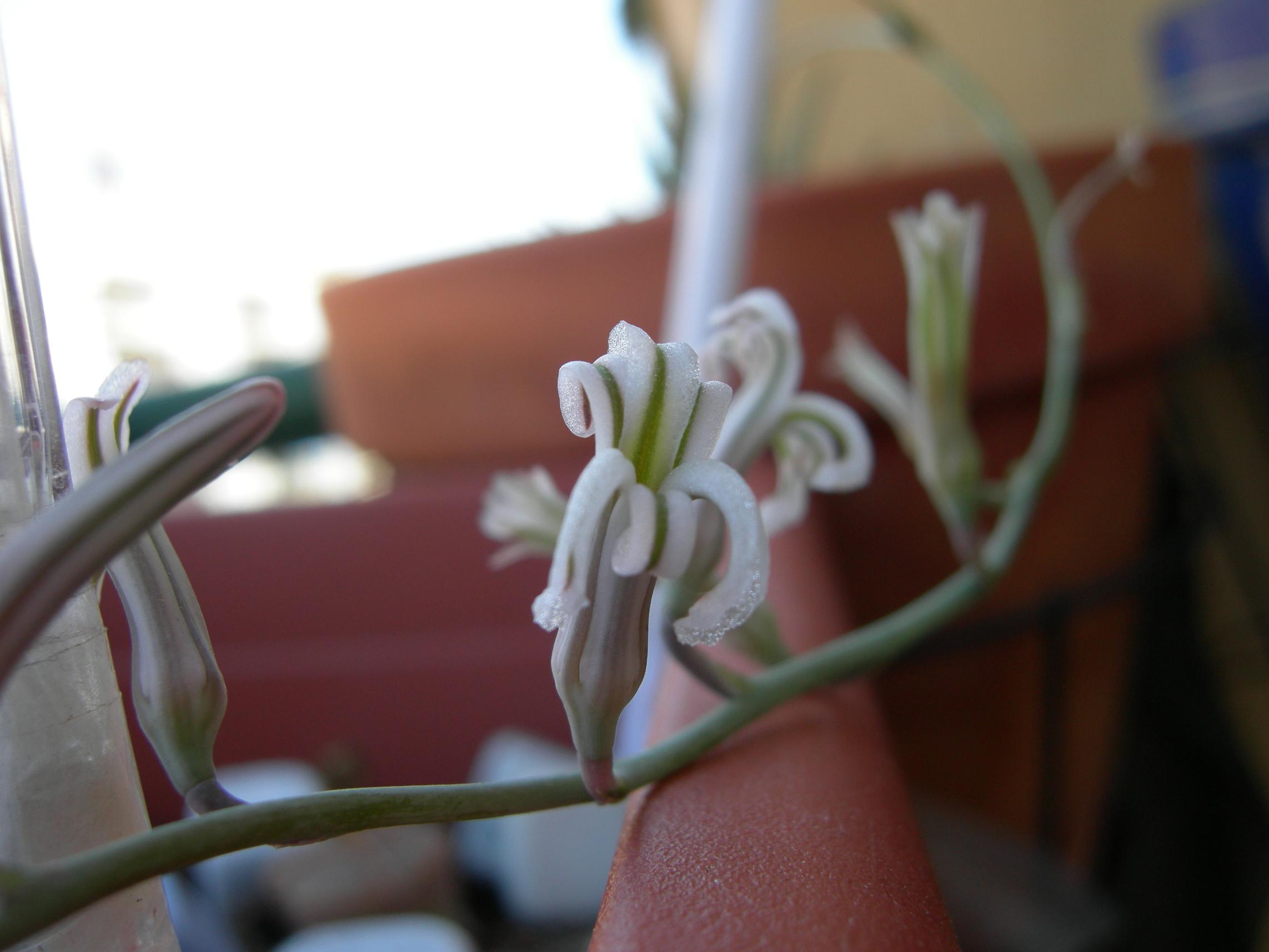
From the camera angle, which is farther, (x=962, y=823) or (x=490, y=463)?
(x=490, y=463)

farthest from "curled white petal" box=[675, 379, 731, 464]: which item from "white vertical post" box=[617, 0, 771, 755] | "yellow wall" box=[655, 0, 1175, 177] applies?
"yellow wall" box=[655, 0, 1175, 177]

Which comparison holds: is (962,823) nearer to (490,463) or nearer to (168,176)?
(490,463)

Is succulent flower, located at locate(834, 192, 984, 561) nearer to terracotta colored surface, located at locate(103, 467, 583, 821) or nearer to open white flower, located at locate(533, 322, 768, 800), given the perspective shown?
open white flower, located at locate(533, 322, 768, 800)

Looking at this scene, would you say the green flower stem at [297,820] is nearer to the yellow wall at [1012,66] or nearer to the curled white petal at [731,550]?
the curled white petal at [731,550]

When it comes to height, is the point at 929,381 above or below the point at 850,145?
below

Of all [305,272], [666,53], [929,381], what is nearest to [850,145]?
[666,53]

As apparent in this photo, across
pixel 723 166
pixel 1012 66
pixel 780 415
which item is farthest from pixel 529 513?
pixel 1012 66
